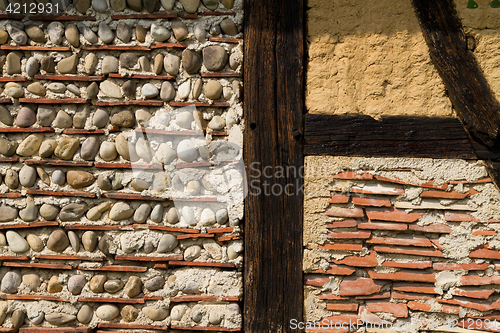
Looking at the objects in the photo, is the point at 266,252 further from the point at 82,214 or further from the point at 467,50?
the point at 467,50

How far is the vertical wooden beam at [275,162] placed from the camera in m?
1.72

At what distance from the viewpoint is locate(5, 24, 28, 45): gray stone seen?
1.77m

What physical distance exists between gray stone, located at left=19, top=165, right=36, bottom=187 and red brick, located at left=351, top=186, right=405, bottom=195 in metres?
1.77

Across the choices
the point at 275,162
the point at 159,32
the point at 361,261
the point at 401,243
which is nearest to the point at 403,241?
the point at 401,243

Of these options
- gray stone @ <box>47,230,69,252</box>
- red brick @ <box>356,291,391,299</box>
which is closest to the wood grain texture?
red brick @ <box>356,291,391,299</box>

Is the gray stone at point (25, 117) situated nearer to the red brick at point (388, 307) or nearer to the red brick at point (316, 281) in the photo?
the red brick at point (316, 281)

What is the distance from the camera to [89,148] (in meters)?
1.75

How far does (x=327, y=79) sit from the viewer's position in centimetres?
173

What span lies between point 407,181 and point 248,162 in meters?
0.86

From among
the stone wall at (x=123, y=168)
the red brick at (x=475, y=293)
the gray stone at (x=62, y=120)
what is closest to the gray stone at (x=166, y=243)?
the stone wall at (x=123, y=168)

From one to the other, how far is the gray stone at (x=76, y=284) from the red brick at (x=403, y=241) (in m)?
1.58

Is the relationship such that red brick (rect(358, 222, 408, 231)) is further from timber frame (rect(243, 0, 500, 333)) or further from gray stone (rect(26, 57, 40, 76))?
gray stone (rect(26, 57, 40, 76))

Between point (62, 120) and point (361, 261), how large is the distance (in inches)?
71.4

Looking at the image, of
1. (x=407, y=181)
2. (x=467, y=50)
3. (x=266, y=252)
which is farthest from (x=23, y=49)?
(x=467, y=50)
